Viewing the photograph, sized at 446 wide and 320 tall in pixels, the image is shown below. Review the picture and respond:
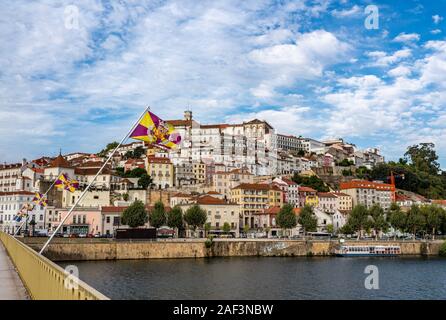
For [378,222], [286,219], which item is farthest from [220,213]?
[378,222]

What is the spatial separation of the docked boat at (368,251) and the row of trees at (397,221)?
9650 millimetres

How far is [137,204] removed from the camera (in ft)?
239

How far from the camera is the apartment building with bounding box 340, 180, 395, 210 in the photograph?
4609 inches

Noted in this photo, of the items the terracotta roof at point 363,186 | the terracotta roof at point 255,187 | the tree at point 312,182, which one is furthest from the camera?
the tree at point 312,182

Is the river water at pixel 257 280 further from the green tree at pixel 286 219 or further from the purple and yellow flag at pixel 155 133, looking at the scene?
the green tree at pixel 286 219

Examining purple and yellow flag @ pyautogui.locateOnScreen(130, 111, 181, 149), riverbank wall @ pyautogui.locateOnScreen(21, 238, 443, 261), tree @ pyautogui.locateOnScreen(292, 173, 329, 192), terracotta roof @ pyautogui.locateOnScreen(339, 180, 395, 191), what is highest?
tree @ pyautogui.locateOnScreen(292, 173, 329, 192)

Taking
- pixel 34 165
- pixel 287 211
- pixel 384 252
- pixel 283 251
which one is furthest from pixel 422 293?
pixel 34 165

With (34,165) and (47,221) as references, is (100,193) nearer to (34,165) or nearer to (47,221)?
(47,221)

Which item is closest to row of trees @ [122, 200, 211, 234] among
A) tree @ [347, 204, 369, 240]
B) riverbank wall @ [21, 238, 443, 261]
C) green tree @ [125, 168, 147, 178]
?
riverbank wall @ [21, 238, 443, 261]

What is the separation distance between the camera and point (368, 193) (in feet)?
390

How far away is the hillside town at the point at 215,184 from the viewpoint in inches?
3270

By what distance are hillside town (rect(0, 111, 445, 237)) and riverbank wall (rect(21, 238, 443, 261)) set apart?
43.0 feet

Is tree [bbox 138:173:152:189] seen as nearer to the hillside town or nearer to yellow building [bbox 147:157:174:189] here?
the hillside town

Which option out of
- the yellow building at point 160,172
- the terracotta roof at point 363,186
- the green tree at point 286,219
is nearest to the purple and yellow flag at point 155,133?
the green tree at point 286,219
